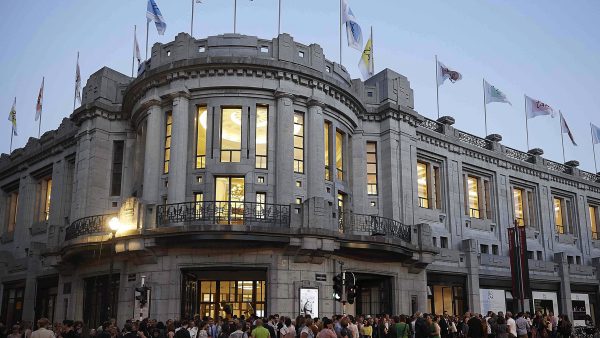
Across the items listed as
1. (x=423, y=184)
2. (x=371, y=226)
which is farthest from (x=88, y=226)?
(x=423, y=184)

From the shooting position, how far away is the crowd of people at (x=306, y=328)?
15.7m

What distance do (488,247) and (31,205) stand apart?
28.3m

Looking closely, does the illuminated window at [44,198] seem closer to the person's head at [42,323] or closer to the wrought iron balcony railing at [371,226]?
the wrought iron balcony railing at [371,226]

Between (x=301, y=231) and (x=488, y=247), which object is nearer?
(x=301, y=231)

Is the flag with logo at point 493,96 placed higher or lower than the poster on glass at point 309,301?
higher

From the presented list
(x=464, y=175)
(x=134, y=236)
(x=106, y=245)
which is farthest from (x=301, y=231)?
(x=464, y=175)

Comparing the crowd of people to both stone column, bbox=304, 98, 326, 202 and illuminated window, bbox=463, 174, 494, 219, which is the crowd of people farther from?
illuminated window, bbox=463, 174, 494, 219

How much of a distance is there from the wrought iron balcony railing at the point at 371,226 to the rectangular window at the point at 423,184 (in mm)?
5206

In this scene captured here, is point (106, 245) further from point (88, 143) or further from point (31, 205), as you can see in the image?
point (31, 205)

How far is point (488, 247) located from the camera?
37.2 meters

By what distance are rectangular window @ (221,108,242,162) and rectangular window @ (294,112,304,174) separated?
261 centimetres

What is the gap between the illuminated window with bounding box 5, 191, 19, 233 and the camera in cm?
4138

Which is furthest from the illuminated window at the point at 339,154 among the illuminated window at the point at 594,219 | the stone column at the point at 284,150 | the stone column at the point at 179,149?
the illuminated window at the point at 594,219

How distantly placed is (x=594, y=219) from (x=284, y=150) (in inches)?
1257
